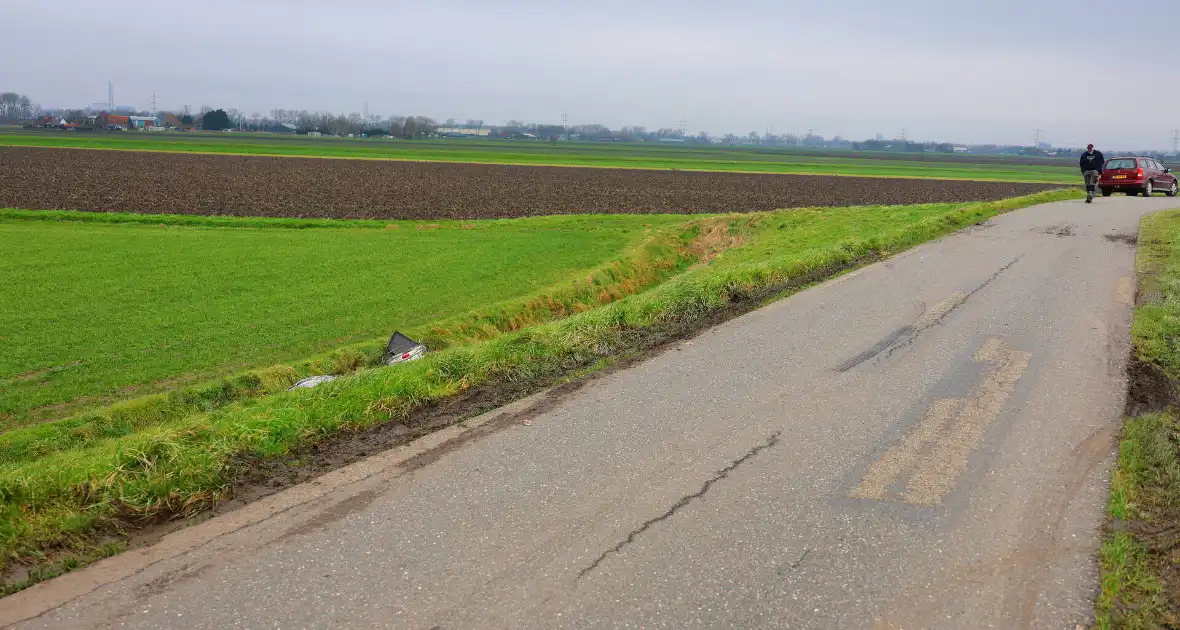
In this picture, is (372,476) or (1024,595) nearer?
(1024,595)

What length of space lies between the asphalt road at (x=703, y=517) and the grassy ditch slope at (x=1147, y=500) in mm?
146

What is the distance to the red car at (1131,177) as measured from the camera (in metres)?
33.8

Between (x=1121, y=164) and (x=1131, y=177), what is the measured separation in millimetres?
879

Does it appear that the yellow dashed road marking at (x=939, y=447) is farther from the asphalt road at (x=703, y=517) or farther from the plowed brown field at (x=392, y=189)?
the plowed brown field at (x=392, y=189)

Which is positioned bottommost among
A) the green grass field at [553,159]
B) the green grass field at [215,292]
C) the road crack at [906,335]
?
the green grass field at [215,292]

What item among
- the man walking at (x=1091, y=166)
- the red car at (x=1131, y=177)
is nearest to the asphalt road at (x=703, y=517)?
the man walking at (x=1091, y=166)

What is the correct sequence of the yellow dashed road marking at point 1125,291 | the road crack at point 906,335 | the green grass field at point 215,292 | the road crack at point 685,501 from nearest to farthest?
1. the road crack at point 685,501
2. the road crack at point 906,335
3. the yellow dashed road marking at point 1125,291
4. the green grass field at point 215,292

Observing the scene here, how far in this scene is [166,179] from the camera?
5481 centimetres

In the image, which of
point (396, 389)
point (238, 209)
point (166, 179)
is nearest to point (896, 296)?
point (396, 389)

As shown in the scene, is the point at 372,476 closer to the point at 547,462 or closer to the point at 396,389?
the point at 547,462

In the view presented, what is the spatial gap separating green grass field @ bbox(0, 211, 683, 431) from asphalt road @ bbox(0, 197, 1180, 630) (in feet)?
24.6

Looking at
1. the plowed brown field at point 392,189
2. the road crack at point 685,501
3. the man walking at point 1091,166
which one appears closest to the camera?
the road crack at point 685,501

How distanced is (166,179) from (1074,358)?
56306mm

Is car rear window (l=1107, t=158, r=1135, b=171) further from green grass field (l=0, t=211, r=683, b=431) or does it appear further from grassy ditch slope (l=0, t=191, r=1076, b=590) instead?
grassy ditch slope (l=0, t=191, r=1076, b=590)
